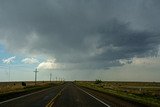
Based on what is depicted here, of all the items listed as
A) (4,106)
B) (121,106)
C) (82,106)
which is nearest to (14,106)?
(4,106)

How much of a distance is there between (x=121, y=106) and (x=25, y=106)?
22.7 feet

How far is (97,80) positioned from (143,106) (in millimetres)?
149732

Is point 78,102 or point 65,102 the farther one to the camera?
point 78,102

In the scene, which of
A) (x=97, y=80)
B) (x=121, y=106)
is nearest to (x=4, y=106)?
(x=121, y=106)

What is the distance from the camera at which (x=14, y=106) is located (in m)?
19.0

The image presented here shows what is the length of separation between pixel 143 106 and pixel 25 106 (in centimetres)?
864

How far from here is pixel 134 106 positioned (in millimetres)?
19781

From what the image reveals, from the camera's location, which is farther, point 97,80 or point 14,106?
point 97,80

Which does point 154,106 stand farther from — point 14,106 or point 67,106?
point 14,106

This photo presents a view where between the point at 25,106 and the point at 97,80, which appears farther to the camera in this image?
the point at 97,80

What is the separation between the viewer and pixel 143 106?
1997cm

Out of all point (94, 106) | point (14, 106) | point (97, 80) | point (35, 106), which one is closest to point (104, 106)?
point (94, 106)

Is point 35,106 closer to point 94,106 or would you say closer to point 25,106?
point 25,106

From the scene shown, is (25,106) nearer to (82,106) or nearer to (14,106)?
Answer: (14,106)
